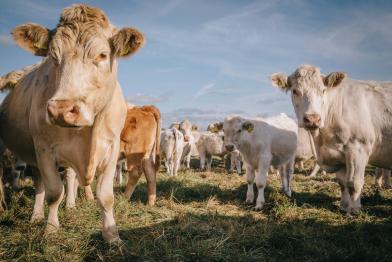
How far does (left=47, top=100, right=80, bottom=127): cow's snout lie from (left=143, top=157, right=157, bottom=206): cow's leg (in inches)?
148

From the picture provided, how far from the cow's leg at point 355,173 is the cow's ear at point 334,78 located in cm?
143

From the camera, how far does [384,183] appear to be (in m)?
10.2

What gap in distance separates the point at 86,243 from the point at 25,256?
641 millimetres

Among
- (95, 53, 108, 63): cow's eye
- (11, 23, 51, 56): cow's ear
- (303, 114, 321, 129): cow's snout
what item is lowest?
(303, 114, 321, 129): cow's snout

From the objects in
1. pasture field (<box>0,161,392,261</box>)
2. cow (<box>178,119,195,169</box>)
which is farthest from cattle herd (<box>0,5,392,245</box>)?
cow (<box>178,119,195,169</box>)

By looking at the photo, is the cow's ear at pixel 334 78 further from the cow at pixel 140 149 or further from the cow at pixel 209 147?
the cow at pixel 209 147

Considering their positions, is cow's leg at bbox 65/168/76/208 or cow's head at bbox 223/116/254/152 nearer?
cow's leg at bbox 65/168/76/208

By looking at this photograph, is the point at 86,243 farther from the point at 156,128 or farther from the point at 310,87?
the point at 310,87

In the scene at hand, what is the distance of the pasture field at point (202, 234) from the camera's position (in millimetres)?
3703

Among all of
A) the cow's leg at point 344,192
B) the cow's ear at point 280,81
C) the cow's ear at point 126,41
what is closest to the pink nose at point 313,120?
the cow's ear at point 280,81

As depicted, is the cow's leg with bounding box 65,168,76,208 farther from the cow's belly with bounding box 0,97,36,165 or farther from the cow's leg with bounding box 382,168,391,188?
the cow's leg with bounding box 382,168,391,188

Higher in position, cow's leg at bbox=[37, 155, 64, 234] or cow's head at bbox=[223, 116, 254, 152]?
cow's head at bbox=[223, 116, 254, 152]

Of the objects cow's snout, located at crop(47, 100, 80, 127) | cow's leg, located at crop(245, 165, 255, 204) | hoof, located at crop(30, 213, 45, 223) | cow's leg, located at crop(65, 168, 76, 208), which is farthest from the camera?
cow's leg, located at crop(245, 165, 255, 204)

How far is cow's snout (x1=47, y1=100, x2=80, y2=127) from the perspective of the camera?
292 centimetres
